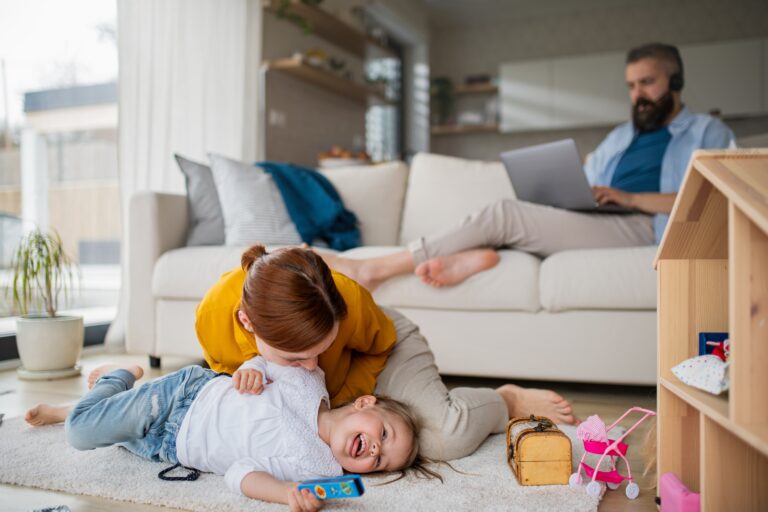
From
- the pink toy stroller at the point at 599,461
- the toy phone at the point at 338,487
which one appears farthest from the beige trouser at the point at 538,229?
the toy phone at the point at 338,487

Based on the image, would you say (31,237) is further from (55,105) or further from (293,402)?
(293,402)

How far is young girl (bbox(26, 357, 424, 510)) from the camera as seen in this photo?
1.22 metres

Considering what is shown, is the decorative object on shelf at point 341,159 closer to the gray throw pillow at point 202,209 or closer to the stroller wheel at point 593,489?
the gray throw pillow at point 202,209

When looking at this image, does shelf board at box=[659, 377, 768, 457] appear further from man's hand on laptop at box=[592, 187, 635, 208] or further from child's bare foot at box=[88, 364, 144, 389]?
man's hand on laptop at box=[592, 187, 635, 208]

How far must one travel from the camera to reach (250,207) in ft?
8.80

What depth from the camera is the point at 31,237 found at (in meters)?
2.47

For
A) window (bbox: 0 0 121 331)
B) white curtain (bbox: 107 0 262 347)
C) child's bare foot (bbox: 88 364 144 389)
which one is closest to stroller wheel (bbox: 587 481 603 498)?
child's bare foot (bbox: 88 364 144 389)

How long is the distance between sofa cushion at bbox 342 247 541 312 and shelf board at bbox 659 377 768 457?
3.33 ft

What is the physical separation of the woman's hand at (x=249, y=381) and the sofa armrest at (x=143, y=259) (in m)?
1.45

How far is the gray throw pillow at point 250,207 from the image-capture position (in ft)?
8.69

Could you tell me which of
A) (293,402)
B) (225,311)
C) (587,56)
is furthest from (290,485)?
(587,56)

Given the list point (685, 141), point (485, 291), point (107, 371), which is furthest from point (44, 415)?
point (685, 141)

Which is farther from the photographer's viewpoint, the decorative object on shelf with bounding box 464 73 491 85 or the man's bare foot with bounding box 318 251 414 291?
the decorative object on shelf with bounding box 464 73 491 85

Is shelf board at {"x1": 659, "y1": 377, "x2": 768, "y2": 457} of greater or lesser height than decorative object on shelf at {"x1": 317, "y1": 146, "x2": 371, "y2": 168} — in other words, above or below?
below
